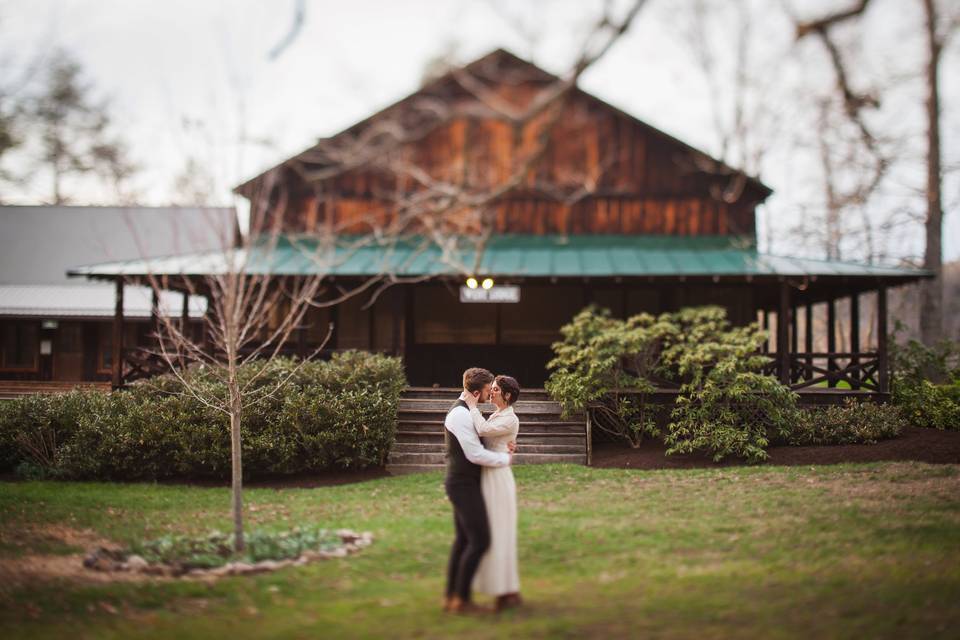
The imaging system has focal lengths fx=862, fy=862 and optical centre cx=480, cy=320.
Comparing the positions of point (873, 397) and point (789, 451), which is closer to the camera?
point (789, 451)

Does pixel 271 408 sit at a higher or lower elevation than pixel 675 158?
lower

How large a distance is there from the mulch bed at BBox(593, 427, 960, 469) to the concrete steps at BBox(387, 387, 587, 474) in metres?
0.64

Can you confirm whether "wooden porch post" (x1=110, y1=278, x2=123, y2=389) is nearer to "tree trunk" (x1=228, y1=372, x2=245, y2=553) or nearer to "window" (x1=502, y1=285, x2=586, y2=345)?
"window" (x1=502, y1=285, x2=586, y2=345)

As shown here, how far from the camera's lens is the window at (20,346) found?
28500mm

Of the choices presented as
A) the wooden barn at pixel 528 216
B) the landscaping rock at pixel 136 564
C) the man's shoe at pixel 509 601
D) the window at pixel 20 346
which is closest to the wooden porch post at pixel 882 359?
the wooden barn at pixel 528 216

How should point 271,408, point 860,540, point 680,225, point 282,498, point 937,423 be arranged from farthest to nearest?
point 680,225, point 937,423, point 271,408, point 282,498, point 860,540

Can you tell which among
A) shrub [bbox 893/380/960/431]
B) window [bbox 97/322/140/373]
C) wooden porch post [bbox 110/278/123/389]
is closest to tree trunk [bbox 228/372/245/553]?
wooden porch post [bbox 110/278/123/389]

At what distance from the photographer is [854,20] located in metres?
7.44

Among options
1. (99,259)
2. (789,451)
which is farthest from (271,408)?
(99,259)

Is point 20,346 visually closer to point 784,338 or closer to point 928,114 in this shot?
point 784,338

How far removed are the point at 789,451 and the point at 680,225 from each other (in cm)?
687

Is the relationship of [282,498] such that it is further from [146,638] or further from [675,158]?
[675,158]

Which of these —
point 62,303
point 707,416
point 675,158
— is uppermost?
point 675,158

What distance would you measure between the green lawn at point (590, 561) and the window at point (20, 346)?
18580 millimetres
